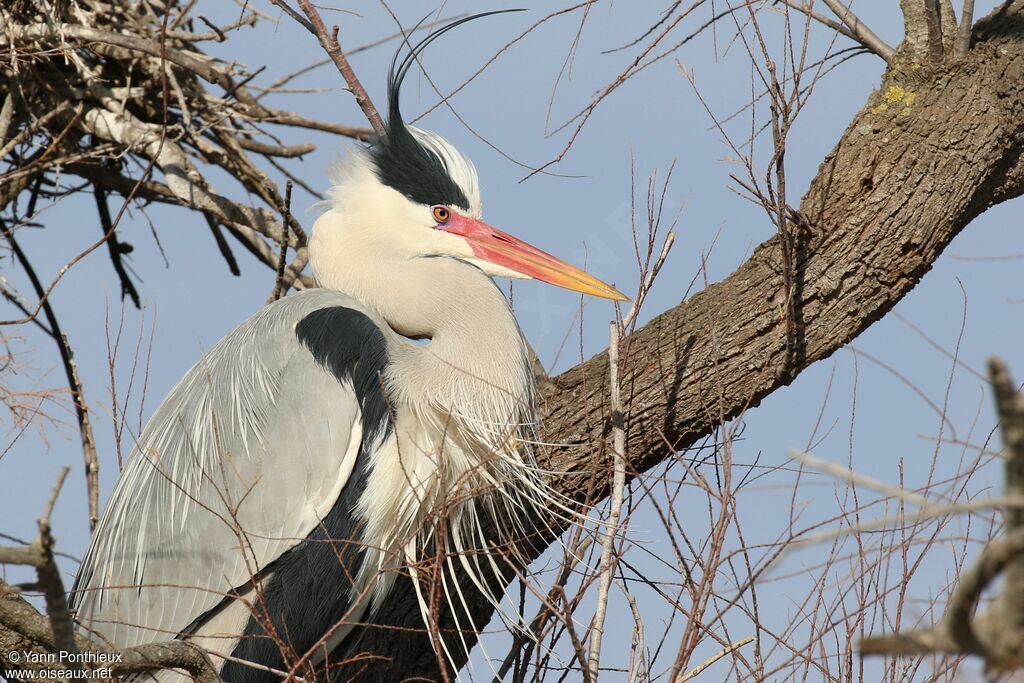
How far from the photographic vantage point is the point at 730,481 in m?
2.20

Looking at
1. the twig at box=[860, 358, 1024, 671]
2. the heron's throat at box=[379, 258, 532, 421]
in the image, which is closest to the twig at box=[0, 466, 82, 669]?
the twig at box=[860, 358, 1024, 671]

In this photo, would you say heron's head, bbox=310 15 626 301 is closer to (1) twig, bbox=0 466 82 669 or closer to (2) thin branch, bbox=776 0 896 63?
(2) thin branch, bbox=776 0 896 63

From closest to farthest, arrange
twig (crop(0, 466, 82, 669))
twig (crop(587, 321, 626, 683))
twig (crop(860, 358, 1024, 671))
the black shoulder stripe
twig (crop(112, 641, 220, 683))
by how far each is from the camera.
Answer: twig (crop(860, 358, 1024, 671)) → twig (crop(0, 466, 82, 669)) → twig (crop(112, 641, 220, 683)) → twig (crop(587, 321, 626, 683)) → the black shoulder stripe

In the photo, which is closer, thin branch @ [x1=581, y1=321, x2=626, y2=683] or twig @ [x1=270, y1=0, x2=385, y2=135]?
thin branch @ [x1=581, y1=321, x2=626, y2=683]

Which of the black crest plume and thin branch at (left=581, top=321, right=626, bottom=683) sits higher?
the black crest plume

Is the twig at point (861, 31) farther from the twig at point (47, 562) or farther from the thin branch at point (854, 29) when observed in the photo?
the twig at point (47, 562)

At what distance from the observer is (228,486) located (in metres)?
2.72

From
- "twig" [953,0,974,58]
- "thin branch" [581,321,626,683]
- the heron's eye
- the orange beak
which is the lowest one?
"thin branch" [581,321,626,683]

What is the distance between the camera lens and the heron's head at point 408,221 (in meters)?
3.12

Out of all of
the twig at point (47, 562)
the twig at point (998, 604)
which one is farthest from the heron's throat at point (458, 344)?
the twig at point (998, 604)

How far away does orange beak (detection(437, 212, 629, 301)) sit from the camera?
297 centimetres

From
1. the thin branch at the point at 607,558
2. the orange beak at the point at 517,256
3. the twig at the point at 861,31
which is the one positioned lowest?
the thin branch at the point at 607,558

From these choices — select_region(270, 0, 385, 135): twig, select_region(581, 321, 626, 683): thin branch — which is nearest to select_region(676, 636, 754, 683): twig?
select_region(581, 321, 626, 683): thin branch

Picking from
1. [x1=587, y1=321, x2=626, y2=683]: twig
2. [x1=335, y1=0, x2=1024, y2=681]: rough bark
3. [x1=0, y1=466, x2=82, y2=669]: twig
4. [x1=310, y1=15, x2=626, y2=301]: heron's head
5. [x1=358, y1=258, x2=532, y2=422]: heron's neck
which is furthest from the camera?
[x1=310, y1=15, x2=626, y2=301]: heron's head
